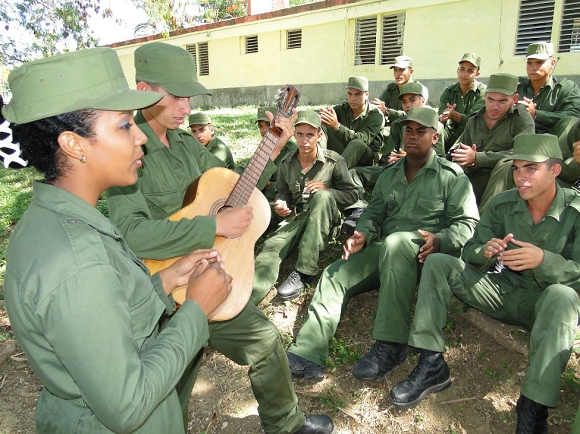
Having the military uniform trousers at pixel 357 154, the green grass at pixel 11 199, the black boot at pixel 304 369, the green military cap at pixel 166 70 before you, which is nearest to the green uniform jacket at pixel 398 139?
the military uniform trousers at pixel 357 154

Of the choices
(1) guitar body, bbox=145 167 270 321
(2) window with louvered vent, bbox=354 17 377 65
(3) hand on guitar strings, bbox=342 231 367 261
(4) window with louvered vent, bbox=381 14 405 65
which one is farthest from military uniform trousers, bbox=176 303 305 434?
(2) window with louvered vent, bbox=354 17 377 65

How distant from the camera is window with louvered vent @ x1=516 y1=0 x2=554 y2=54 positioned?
995cm

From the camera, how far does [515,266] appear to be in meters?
2.77

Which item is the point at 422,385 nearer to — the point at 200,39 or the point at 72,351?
the point at 72,351

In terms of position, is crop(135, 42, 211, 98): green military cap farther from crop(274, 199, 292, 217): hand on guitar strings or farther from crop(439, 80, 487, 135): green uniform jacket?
crop(439, 80, 487, 135): green uniform jacket

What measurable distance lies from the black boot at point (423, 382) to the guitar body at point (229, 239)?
1.29 metres

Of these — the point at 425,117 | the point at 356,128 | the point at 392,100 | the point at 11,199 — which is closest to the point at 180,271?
the point at 425,117

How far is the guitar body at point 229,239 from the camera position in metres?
2.37

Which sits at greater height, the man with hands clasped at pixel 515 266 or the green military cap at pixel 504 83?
the green military cap at pixel 504 83

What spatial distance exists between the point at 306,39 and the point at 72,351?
15.2m

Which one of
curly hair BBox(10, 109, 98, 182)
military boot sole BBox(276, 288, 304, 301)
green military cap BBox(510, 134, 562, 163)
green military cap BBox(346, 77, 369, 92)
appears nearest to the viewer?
curly hair BBox(10, 109, 98, 182)

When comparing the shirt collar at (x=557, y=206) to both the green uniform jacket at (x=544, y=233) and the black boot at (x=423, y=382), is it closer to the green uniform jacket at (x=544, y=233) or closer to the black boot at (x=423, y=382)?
the green uniform jacket at (x=544, y=233)

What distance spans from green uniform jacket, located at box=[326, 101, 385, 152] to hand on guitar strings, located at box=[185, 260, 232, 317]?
5.06 meters

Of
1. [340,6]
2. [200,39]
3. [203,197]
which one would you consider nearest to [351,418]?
[203,197]
